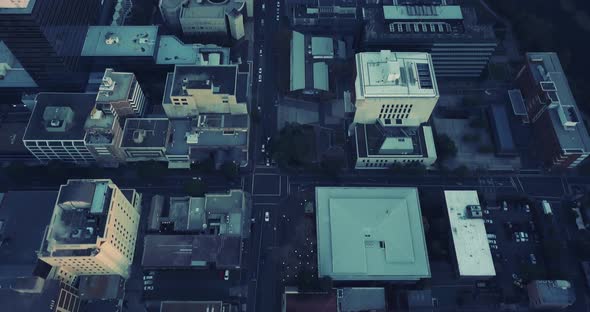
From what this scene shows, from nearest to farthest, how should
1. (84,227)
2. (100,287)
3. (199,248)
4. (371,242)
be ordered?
(84,227) → (100,287) → (199,248) → (371,242)

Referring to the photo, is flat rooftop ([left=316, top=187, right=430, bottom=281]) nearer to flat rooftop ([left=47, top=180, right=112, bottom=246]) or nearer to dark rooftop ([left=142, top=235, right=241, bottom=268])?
dark rooftop ([left=142, top=235, right=241, bottom=268])

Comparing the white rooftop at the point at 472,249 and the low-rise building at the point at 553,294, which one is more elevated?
the white rooftop at the point at 472,249

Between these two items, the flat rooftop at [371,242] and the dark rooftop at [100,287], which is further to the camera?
the flat rooftop at [371,242]

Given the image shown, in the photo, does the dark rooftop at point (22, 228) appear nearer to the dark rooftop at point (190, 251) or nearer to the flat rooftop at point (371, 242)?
the dark rooftop at point (190, 251)

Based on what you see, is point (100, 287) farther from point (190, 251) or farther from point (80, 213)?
point (190, 251)

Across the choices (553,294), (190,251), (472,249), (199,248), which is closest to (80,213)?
(190,251)

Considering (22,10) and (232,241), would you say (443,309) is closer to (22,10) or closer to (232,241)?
(232,241)

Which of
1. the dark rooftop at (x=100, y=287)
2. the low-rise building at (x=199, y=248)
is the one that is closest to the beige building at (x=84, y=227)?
the dark rooftop at (x=100, y=287)
